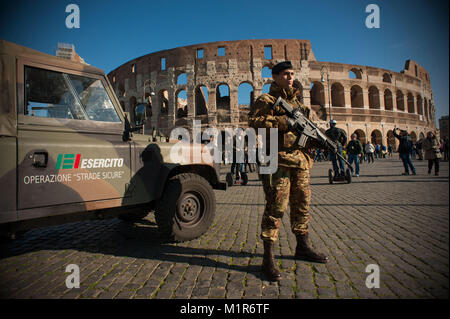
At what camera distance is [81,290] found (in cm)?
183

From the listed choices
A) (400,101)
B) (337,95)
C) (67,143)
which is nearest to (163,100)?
(337,95)

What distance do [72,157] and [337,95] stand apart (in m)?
31.8

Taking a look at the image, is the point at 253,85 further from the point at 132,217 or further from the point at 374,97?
the point at 132,217

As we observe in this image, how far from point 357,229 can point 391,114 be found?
3392 cm

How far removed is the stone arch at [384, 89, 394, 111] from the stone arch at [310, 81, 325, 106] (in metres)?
11.1

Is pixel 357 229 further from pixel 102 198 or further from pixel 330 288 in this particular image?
pixel 102 198

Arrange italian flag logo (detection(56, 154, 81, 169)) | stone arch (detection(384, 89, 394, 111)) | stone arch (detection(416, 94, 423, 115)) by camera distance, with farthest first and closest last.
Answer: stone arch (detection(416, 94, 423, 115))
stone arch (detection(384, 89, 394, 111))
italian flag logo (detection(56, 154, 81, 169))

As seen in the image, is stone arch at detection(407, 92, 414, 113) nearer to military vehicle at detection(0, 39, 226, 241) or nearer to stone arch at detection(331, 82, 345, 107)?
stone arch at detection(331, 82, 345, 107)

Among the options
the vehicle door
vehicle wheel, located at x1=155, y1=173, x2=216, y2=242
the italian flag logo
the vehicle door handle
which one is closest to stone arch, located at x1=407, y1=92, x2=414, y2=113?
vehicle wheel, located at x1=155, y1=173, x2=216, y2=242

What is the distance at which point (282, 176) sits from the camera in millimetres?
2105

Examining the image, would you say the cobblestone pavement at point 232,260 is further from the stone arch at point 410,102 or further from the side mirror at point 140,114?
the stone arch at point 410,102

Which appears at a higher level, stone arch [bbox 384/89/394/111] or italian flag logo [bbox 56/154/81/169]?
stone arch [bbox 384/89/394/111]

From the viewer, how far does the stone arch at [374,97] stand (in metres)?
28.7

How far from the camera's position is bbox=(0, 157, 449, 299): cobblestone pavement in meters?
1.77
